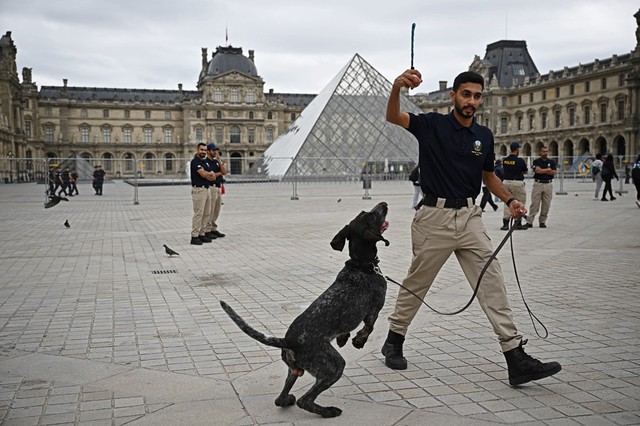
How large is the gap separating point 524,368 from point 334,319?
1.07m

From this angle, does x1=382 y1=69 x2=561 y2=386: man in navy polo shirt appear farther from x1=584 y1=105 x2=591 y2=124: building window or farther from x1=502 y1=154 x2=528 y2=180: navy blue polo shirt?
x1=584 y1=105 x2=591 y2=124: building window

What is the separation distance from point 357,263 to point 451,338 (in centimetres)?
142

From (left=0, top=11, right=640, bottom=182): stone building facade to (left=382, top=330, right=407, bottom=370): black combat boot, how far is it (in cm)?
5341

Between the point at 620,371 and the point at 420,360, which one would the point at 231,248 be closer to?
the point at 420,360

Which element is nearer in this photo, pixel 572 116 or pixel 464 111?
pixel 464 111

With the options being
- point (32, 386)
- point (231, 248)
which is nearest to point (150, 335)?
point (32, 386)

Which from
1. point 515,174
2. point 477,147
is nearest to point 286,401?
point 477,147

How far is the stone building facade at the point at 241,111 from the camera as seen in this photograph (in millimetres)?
55250

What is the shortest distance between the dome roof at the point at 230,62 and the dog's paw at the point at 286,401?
3203 inches

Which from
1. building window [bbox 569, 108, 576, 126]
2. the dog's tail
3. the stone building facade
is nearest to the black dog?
the dog's tail

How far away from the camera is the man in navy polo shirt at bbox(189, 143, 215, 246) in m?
8.93

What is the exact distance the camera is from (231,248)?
8.50 m

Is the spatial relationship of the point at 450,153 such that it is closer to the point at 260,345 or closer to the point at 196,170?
the point at 260,345

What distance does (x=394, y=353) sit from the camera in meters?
3.47
